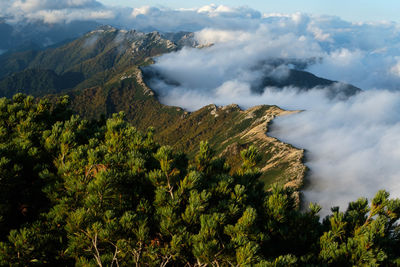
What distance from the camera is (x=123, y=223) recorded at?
24.4 feet

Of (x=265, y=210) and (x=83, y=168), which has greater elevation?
(x=83, y=168)

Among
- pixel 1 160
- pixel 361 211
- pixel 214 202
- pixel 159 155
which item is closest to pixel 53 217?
pixel 1 160

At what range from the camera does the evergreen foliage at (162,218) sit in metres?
7.42

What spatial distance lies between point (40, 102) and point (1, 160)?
1038cm

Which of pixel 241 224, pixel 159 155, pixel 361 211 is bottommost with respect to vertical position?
pixel 361 211

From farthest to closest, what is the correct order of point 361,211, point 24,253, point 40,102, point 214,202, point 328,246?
point 40,102 < point 361,211 < point 214,202 < point 328,246 < point 24,253

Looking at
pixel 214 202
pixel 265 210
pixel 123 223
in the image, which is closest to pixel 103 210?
pixel 123 223

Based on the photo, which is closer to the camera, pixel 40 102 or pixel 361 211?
pixel 361 211

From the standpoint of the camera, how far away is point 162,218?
810 cm

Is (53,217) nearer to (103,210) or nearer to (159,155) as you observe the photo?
(103,210)

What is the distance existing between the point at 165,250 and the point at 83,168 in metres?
4.12

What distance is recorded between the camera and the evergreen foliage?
24.3 feet

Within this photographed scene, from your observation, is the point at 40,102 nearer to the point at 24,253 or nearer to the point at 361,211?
the point at 24,253

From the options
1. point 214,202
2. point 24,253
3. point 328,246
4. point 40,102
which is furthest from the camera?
point 40,102
